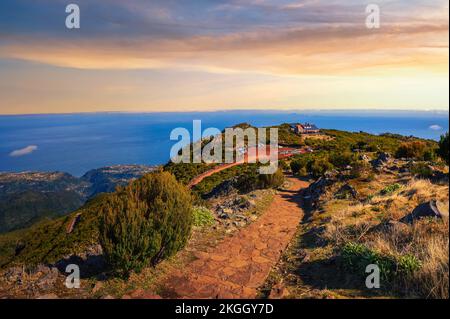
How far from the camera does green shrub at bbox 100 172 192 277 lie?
23.0ft

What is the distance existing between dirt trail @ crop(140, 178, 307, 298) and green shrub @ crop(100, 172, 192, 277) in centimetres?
73

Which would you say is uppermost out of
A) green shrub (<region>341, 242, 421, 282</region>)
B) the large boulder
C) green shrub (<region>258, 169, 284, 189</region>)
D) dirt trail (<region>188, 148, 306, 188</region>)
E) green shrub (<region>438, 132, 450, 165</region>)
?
green shrub (<region>438, 132, 450, 165</region>)

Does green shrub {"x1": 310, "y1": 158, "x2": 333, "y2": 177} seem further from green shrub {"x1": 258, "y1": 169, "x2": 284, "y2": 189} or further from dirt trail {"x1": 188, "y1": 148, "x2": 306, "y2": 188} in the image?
dirt trail {"x1": 188, "y1": 148, "x2": 306, "y2": 188}

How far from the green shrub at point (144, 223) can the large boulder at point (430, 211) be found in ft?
17.4

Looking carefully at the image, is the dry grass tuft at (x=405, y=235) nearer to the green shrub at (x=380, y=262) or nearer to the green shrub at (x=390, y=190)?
the green shrub at (x=380, y=262)

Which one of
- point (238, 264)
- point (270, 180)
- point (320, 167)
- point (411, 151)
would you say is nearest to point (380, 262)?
point (238, 264)

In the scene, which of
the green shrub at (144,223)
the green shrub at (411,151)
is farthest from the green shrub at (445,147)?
the green shrub at (411,151)

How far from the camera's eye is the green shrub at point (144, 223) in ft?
23.0

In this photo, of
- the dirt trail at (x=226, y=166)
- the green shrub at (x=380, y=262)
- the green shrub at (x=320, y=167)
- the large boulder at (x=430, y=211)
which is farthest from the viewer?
the dirt trail at (x=226, y=166)

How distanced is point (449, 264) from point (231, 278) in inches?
158

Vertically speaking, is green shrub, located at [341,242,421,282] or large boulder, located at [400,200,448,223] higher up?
large boulder, located at [400,200,448,223]

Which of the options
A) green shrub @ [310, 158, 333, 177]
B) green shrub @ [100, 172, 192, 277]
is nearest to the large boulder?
green shrub @ [100, 172, 192, 277]

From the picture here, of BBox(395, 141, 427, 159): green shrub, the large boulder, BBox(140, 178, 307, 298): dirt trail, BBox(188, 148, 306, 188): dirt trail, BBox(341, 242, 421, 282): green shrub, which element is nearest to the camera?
BBox(341, 242, 421, 282): green shrub
